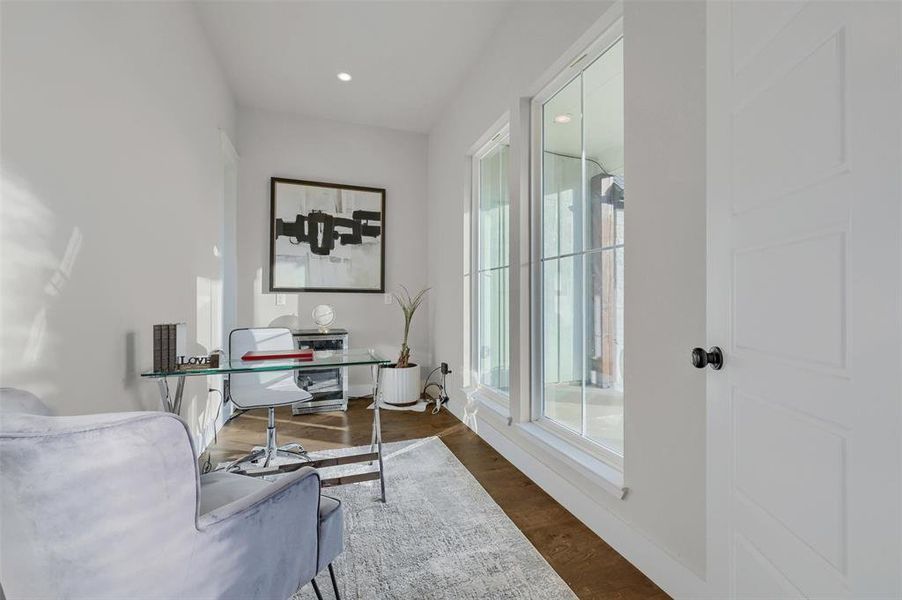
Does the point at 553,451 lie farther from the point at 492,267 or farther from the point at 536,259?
the point at 492,267

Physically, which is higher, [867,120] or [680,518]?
[867,120]

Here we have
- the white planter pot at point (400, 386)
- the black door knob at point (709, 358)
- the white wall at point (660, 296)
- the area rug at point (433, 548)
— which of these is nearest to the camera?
the black door knob at point (709, 358)

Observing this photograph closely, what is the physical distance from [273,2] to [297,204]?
181 cm

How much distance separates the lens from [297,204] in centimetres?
398

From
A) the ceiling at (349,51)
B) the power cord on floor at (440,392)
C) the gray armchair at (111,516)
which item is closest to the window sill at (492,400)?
the power cord on floor at (440,392)

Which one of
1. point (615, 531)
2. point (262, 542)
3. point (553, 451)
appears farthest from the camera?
point (553, 451)

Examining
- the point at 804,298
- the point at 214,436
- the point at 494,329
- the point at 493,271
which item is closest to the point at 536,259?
the point at 493,271

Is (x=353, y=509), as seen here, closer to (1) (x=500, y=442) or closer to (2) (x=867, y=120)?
(1) (x=500, y=442)

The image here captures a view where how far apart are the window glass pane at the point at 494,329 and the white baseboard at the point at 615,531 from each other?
65 cm

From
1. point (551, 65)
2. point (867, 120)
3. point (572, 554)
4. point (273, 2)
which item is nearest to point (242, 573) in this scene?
point (572, 554)

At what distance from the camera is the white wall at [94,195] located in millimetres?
1104

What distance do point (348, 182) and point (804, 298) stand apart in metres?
4.10

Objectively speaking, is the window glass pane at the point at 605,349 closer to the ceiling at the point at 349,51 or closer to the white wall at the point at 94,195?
the ceiling at the point at 349,51

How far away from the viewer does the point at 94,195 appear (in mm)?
1463
